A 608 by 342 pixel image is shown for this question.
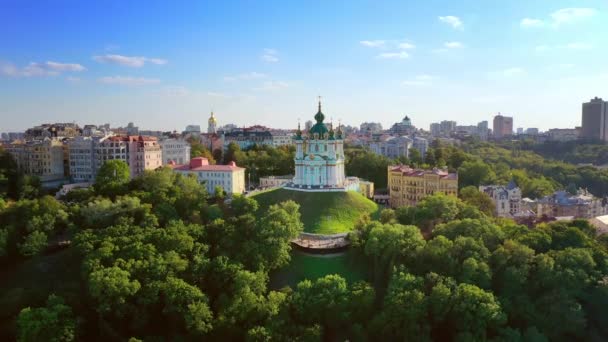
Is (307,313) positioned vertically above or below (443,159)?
below

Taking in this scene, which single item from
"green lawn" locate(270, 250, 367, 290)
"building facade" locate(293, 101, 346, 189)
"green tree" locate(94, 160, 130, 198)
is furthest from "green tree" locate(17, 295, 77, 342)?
"building facade" locate(293, 101, 346, 189)

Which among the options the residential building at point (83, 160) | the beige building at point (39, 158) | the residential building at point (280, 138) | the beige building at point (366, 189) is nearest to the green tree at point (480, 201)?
the beige building at point (366, 189)

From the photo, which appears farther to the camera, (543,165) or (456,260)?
(543,165)

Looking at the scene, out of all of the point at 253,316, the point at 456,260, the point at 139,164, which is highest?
the point at 139,164

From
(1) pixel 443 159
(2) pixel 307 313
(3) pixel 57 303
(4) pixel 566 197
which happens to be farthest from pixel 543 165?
(3) pixel 57 303

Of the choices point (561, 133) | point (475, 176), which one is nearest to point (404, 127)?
point (561, 133)

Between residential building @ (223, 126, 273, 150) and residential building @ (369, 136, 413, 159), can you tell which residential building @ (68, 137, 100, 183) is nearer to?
residential building @ (223, 126, 273, 150)

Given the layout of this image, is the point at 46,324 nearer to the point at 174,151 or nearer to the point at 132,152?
the point at 132,152

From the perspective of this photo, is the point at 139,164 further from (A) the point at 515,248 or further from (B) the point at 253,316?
(A) the point at 515,248
